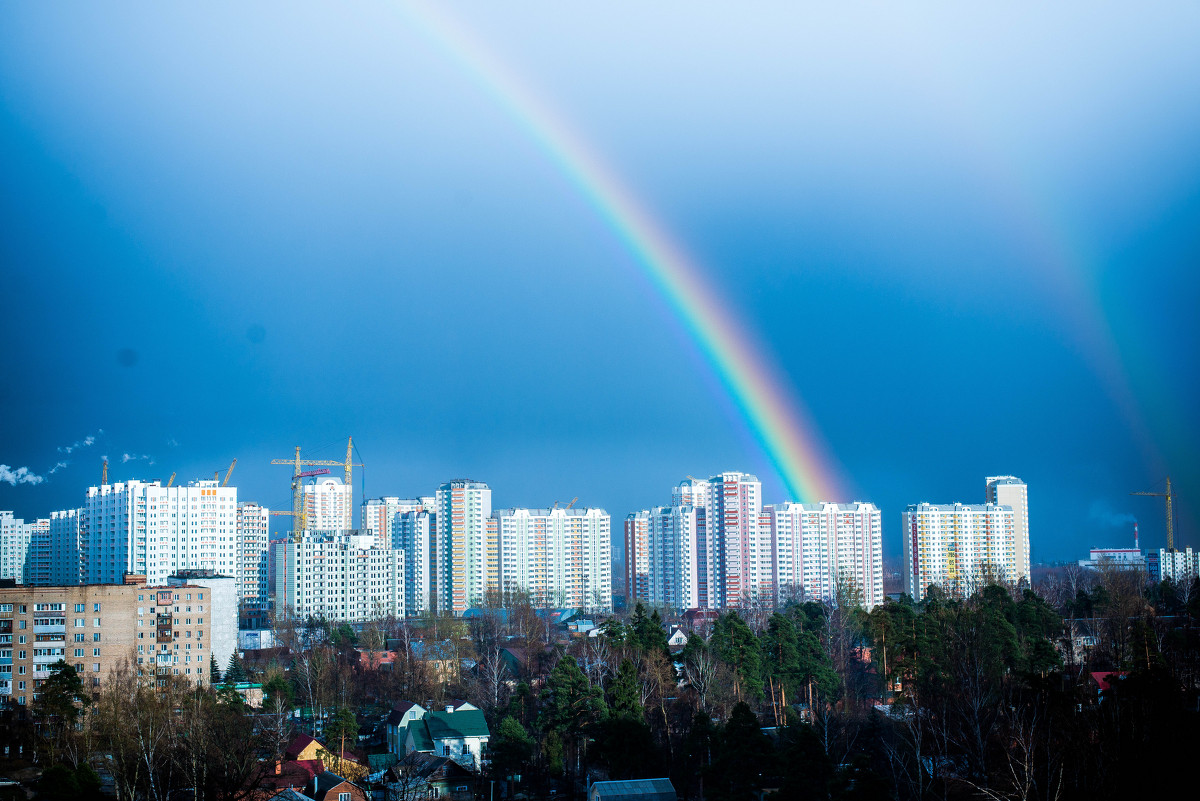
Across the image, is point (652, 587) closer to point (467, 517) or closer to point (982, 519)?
point (467, 517)

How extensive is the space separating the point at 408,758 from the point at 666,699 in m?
3.71

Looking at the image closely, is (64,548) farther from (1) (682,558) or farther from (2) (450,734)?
(2) (450,734)

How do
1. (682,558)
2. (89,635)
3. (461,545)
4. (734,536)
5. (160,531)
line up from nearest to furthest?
(89,635)
(160,531)
(734,536)
(682,558)
(461,545)

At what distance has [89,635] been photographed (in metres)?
19.3

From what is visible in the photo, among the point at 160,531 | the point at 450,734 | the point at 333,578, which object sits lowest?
the point at 450,734

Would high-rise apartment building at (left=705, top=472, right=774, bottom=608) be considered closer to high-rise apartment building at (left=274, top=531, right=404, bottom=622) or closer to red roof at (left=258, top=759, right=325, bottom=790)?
high-rise apartment building at (left=274, top=531, right=404, bottom=622)

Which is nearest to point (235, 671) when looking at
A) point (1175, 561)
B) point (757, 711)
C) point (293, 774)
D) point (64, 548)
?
point (293, 774)

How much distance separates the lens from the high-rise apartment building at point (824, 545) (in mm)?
46031

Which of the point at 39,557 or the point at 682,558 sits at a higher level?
the point at 39,557

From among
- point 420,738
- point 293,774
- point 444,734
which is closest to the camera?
point 293,774

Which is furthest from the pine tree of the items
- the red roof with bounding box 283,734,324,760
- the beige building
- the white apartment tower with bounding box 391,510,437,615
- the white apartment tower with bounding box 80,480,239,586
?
the white apartment tower with bounding box 391,510,437,615

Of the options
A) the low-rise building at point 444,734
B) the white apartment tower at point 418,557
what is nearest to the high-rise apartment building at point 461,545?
the white apartment tower at point 418,557

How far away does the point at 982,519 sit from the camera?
47.8 m

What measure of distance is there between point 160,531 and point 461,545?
13016 millimetres
